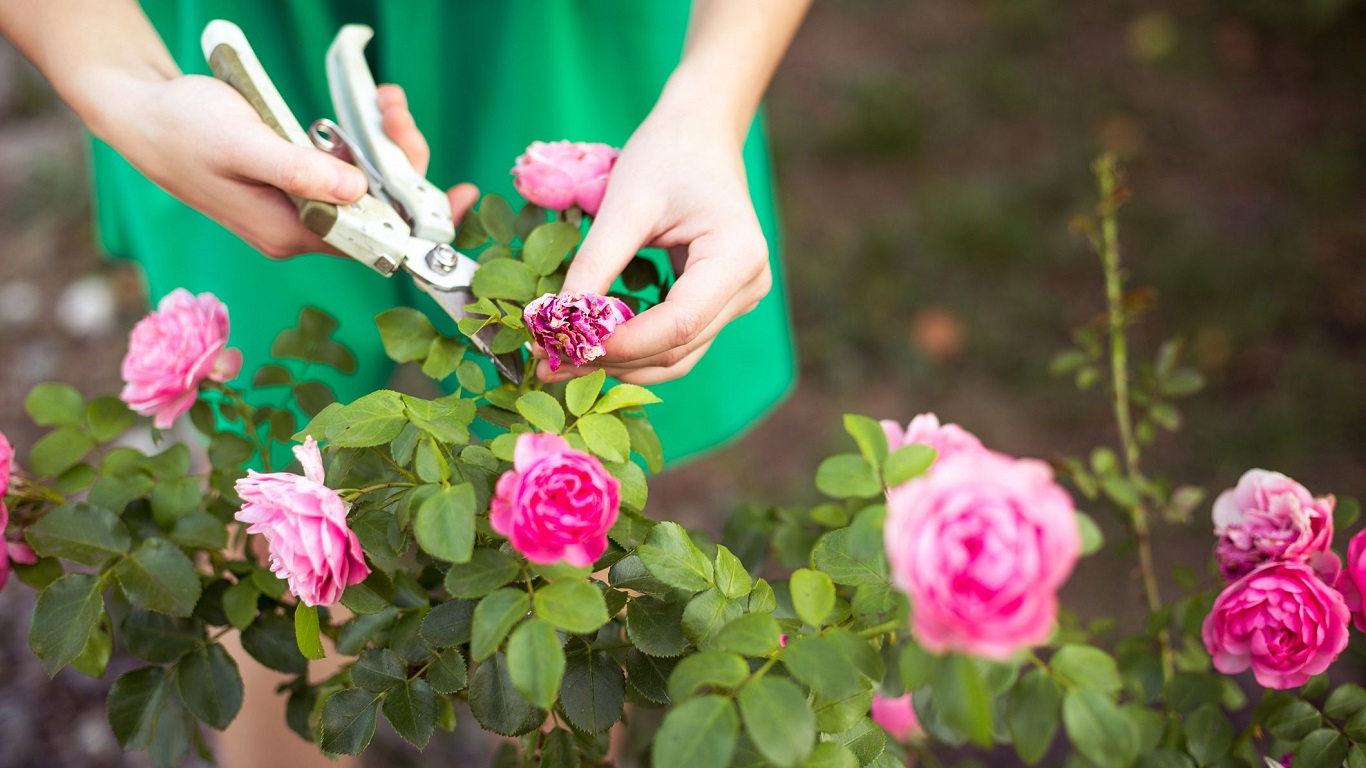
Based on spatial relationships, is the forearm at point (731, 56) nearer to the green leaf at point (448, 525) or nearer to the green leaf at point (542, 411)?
the green leaf at point (542, 411)

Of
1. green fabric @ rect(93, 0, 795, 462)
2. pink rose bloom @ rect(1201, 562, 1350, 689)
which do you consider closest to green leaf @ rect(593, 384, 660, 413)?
pink rose bloom @ rect(1201, 562, 1350, 689)

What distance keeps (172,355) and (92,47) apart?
0.38 m

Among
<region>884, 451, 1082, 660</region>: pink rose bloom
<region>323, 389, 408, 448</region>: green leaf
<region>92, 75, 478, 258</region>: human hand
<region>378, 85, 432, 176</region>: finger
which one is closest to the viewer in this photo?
<region>884, 451, 1082, 660</region>: pink rose bloom

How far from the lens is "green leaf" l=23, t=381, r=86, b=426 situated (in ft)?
3.17

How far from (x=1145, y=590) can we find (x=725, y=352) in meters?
0.62

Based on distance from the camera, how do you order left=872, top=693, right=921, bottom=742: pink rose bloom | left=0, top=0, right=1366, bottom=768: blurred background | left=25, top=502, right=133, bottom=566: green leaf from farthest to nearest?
left=0, top=0, right=1366, bottom=768: blurred background
left=872, top=693, right=921, bottom=742: pink rose bloom
left=25, top=502, right=133, bottom=566: green leaf

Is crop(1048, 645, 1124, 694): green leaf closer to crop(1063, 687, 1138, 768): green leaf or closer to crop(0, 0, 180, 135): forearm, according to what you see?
crop(1063, 687, 1138, 768): green leaf

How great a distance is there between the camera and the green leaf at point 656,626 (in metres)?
0.76

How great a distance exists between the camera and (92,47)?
3.47ft

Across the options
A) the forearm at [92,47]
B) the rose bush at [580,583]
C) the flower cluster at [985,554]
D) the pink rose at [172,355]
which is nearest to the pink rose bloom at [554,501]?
the rose bush at [580,583]

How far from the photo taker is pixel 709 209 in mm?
961

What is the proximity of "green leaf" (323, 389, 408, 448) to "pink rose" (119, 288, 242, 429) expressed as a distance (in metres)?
0.29

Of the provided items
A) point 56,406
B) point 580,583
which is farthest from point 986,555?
point 56,406

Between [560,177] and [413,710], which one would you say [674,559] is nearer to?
[413,710]
